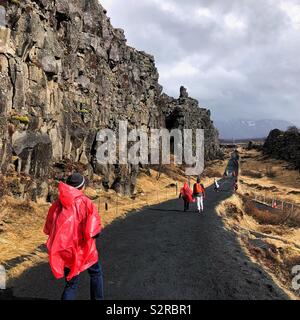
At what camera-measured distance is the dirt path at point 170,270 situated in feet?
31.1

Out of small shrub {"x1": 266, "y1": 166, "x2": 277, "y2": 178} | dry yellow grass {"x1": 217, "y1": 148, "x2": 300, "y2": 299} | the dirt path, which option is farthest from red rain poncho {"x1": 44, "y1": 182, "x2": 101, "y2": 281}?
small shrub {"x1": 266, "y1": 166, "x2": 277, "y2": 178}

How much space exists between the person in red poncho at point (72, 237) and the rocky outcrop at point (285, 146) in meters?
106

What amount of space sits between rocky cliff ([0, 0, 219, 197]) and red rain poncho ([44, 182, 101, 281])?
13.0 metres

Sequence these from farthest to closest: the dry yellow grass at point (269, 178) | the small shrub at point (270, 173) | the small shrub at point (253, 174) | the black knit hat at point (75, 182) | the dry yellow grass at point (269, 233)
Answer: the small shrub at point (253, 174)
the small shrub at point (270, 173)
the dry yellow grass at point (269, 178)
the dry yellow grass at point (269, 233)
the black knit hat at point (75, 182)

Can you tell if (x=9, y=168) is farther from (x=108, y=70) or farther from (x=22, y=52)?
(x=108, y=70)

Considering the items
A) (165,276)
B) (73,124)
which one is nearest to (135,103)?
(73,124)

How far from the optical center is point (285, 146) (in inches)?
4975

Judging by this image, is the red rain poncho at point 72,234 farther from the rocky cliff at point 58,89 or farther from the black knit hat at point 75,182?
the rocky cliff at point 58,89

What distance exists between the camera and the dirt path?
9.49 metres

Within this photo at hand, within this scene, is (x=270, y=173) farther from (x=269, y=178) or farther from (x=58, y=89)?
(x=58, y=89)

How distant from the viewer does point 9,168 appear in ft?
68.0

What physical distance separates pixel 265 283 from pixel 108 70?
4171 centimetres

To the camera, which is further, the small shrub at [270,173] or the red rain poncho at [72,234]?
the small shrub at [270,173]

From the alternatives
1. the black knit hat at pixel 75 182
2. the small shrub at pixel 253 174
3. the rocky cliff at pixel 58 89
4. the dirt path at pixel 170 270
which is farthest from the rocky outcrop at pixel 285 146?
the black knit hat at pixel 75 182
